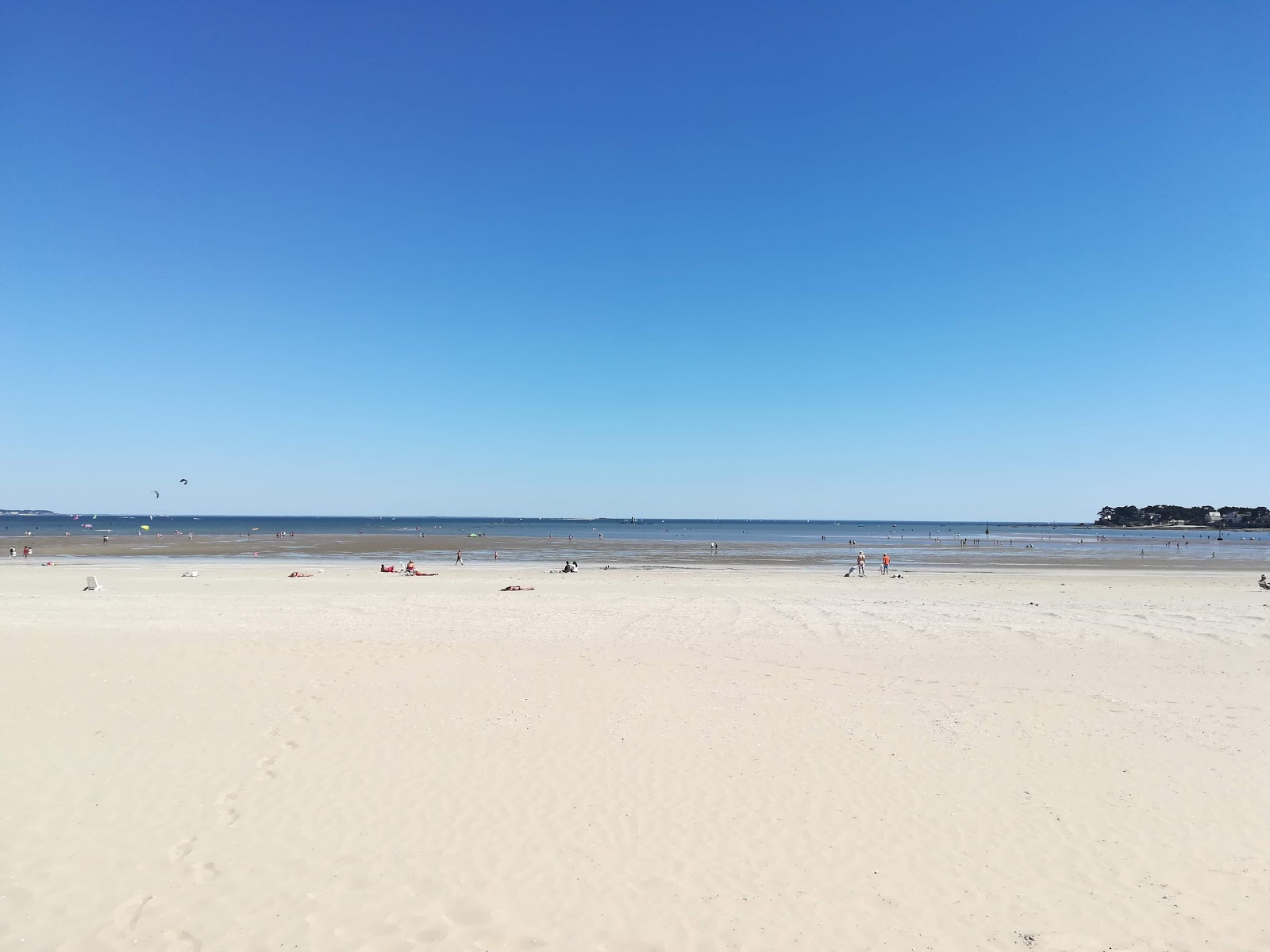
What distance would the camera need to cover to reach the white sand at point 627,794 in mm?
5270

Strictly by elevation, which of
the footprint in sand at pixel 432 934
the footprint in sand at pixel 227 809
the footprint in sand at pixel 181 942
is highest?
the footprint in sand at pixel 227 809

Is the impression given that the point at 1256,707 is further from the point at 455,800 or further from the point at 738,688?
the point at 455,800

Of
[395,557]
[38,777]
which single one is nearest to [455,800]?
[38,777]

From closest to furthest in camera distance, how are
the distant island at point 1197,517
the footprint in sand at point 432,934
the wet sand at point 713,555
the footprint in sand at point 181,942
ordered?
1. the footprint in sand at point 181,942
2. the footprint in sand at point 432,934
3. the wet sand at point 713,555
4. the distant island at point 1197,517

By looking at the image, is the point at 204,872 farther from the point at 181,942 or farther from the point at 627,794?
the point at 627,794

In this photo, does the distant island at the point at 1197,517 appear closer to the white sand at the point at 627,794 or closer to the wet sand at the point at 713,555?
the wet sand at the point at 713,555

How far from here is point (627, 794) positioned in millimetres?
7473

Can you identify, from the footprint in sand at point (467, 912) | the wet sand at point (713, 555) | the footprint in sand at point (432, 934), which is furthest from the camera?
the wet sand at point (713, 555)

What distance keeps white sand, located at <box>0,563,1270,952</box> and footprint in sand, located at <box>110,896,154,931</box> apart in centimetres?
3

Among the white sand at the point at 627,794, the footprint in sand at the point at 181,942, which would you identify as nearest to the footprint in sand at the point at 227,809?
the white sand at the point at 627,794

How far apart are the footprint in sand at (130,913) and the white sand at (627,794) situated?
3 cm

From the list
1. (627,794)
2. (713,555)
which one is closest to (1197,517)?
(713,555)

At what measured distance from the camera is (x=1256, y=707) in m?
10.7

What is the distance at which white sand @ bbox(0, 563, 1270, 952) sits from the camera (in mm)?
5270
